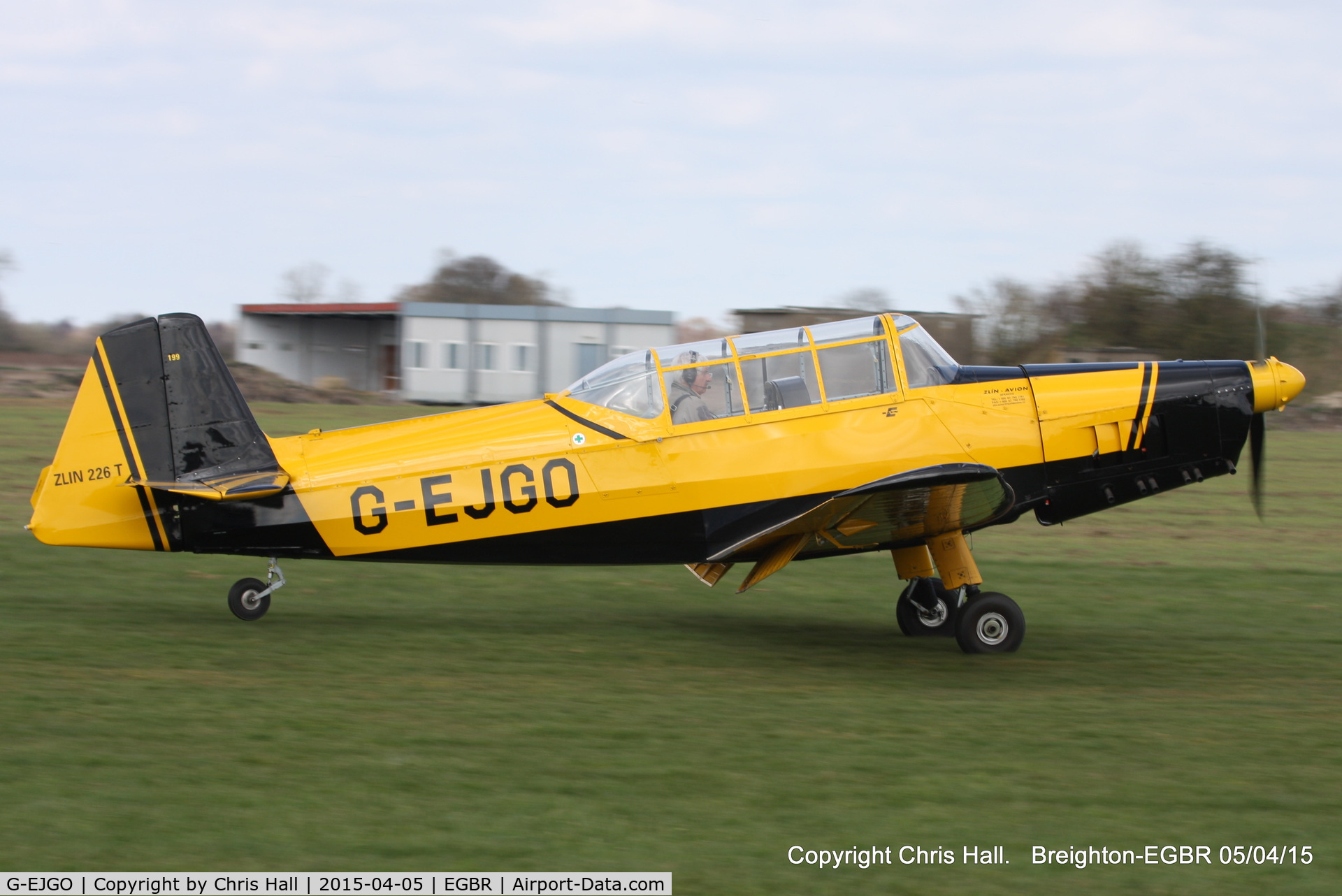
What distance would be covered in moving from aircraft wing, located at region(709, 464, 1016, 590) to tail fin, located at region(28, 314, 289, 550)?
361 centimetres

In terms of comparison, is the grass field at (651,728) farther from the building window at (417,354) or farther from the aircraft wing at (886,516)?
the building window at (417,354)

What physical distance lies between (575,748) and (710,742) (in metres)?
0.72

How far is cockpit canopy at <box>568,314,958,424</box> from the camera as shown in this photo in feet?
A: 26.8

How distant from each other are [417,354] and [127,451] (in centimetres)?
2980

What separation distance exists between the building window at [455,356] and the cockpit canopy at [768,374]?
29463 millimetres

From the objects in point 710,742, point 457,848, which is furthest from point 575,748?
point 457,848

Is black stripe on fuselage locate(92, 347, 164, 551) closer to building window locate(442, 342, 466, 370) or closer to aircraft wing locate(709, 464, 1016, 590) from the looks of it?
aircraft wing locate(709, 464, 1016, 590)

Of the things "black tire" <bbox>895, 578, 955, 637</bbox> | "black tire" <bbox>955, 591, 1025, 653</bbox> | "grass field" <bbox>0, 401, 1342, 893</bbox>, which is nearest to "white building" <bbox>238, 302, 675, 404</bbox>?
"grass field" <bbox>0, 401, 1342, 893</bbox>

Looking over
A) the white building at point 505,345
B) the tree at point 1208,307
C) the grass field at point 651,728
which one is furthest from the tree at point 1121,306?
the grass field at point 651,728

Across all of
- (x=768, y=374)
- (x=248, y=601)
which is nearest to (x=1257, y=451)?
(x=768, y=374)

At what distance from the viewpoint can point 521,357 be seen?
121ft

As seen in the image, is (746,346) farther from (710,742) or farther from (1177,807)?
(1177,807)

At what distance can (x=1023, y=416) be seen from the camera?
8.27 metres
